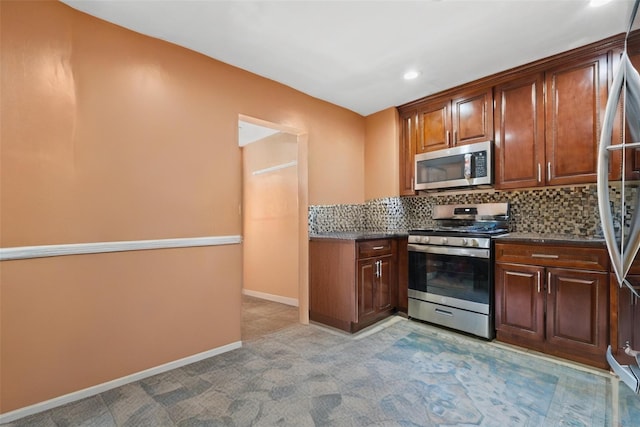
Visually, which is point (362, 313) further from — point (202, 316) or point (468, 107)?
point (468, 107)

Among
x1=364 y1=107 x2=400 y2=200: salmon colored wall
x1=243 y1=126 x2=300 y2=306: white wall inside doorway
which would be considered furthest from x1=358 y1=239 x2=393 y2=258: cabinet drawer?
x1=243 y1=126 x2=300 y2=306: white wall inside doorway

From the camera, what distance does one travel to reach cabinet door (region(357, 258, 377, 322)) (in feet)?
9.53

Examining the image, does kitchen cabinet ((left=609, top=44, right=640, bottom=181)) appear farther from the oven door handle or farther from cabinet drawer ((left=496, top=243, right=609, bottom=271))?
the oven door handle

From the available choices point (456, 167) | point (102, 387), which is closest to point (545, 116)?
point (456, 167)

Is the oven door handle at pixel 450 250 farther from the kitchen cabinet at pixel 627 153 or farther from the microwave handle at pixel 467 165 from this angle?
the kitchen cabinet at pixel 627 153

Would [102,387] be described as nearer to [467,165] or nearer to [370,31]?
[370,31]

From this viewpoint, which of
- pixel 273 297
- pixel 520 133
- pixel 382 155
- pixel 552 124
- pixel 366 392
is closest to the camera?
pixel 366 392

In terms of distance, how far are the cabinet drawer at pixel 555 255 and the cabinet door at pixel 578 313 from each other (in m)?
0.05

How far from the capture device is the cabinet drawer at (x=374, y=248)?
2924 millimetres

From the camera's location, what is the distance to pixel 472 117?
9.96 feet

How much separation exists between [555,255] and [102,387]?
3297 mm

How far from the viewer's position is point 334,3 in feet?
6.13

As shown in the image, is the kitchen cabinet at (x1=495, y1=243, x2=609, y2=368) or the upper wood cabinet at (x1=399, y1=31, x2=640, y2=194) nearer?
the kitchen cabinet at (x1=495, y1=243, x2=609, y2=368)

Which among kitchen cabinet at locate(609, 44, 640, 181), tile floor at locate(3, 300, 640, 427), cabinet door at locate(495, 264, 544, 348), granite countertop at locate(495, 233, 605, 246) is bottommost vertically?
tile floor at locate(3, 300, 640, 427)
